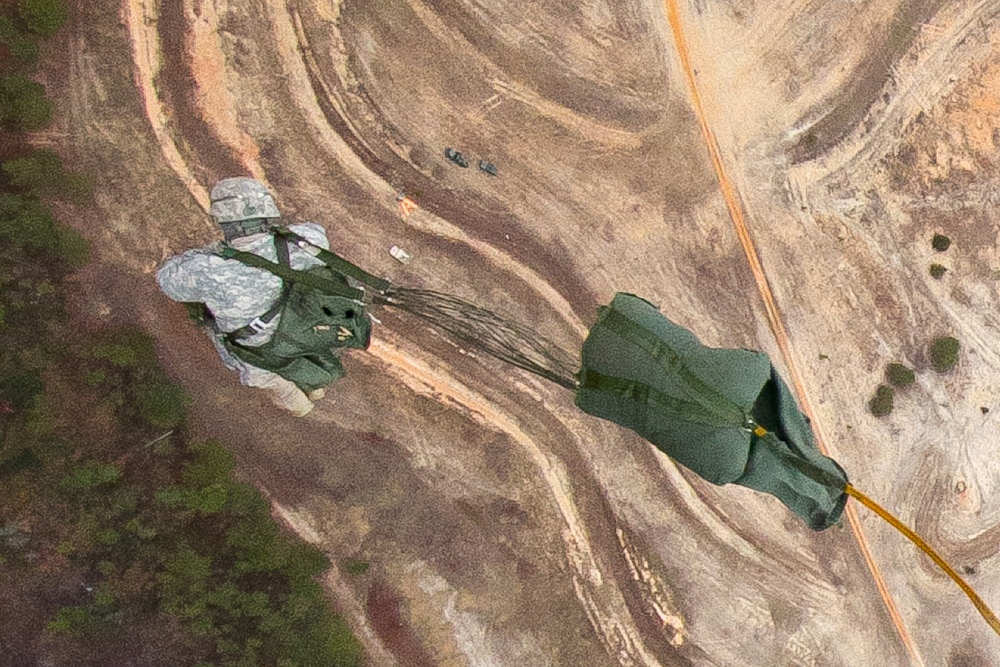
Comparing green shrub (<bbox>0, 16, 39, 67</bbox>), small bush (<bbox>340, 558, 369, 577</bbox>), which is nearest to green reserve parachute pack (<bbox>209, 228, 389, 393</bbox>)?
small bush (<bbox>340, 558, 369, 577</bbox>)

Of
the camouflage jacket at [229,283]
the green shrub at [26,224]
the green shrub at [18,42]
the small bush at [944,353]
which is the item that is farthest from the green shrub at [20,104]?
the small bush at [944,353]

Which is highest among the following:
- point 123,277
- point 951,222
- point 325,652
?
point 951,222

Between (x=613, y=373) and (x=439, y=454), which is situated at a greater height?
(x=613, y=373)

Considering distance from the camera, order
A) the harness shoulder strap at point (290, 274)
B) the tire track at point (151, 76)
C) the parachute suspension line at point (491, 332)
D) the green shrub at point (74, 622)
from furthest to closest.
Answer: the tire track at point (151, 76)
the parachute suspension line at point (491, 332)
the green shrub at point (74, 622)
the harness shoulder strap at point (290, 274)

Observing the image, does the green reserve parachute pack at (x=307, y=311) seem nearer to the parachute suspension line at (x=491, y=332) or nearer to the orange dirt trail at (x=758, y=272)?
the parachute suspension line at (x=491, y=332)

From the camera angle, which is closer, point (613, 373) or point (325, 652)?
point (613, 373)

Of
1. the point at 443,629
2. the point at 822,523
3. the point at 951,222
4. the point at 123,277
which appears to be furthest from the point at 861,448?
the point at 123,277

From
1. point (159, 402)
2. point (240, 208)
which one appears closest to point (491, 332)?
point (240, 208)

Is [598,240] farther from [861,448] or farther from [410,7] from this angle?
[861,448]

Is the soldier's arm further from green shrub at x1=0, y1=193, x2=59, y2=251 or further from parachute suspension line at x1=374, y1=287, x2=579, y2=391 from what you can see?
→ green shrub at x1=0, y1=193, x2=59, y2=251
